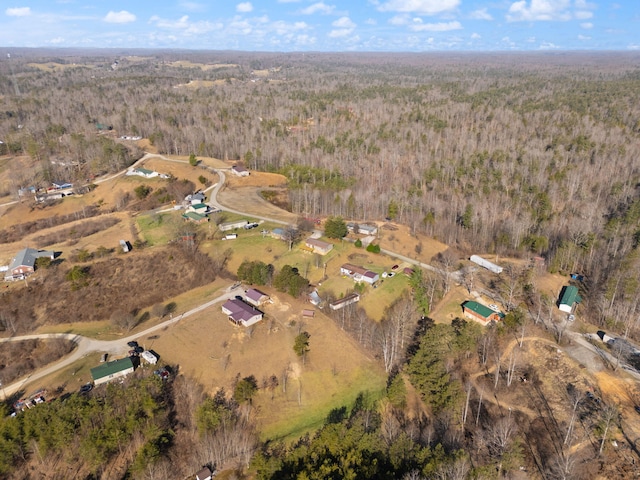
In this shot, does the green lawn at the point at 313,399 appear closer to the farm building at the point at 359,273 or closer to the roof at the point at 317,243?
the farm building at the point at 359,273

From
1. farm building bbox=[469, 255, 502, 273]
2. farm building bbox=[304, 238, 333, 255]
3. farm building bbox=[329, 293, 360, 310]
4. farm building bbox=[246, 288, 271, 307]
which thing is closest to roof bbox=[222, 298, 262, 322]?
farm building bbox=[246, 288, 271, 307]

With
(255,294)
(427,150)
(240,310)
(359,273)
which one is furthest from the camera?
(427,150)

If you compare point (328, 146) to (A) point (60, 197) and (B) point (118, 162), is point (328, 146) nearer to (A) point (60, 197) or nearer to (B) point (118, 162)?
(B) point (118, 162)

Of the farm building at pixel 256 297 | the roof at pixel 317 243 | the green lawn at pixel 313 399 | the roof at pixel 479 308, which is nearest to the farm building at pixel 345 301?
the farm building at pixel 256 297

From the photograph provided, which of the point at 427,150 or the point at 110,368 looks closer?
the point at 110,368

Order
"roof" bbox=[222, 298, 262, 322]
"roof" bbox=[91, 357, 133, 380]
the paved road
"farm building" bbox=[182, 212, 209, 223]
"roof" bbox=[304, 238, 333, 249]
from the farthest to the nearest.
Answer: "farm building" bbox=[182, 212, 209, 223] → "roof" bbox=[304, 238, 333, 249] → "roof" bbox=[222, 298, 262, 322] → the paved road → "roof" bbox=[91, 357, 133, 380]

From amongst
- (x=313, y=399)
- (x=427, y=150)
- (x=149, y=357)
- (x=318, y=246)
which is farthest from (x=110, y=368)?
(x=427, y=150)

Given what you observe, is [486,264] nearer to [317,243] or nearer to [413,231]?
[413,231]

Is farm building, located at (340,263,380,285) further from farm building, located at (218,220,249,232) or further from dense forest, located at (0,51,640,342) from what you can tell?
dense forest, located at (0,51,640,342)
